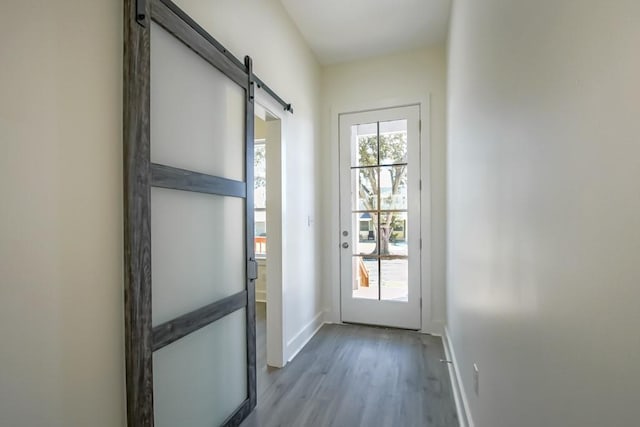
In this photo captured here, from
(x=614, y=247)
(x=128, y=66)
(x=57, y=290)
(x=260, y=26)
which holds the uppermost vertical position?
(x=260, y=26)

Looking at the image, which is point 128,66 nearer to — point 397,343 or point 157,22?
point 157,22

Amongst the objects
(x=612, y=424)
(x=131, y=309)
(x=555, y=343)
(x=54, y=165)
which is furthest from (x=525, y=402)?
(x=54, y=165)

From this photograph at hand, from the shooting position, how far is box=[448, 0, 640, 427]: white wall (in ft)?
1.48

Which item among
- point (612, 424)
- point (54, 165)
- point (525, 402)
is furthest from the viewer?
point (54, 165)

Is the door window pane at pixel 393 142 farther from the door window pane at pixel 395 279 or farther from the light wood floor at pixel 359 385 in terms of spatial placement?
the light wood floor at pixel 359 385

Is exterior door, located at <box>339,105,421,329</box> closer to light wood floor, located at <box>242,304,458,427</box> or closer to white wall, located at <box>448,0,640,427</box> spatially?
light wood floor, located at <box>242,304,458,427</box>

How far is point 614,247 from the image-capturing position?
1.55 feet

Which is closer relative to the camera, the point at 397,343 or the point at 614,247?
the point at 614,247

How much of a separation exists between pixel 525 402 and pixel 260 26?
99.9 inches

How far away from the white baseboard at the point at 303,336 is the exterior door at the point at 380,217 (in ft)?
1.01

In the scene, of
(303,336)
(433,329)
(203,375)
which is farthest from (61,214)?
(433,329)

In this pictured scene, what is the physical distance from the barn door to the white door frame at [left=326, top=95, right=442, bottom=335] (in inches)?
65.2

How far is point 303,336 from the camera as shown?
3.00m

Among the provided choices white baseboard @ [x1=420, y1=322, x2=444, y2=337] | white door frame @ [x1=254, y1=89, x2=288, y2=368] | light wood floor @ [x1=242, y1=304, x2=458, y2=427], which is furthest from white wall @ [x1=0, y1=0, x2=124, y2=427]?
white baseboard @ [x1=420, y1=322, x2=444, y2=337]
